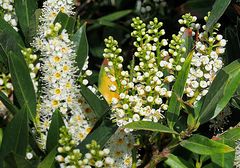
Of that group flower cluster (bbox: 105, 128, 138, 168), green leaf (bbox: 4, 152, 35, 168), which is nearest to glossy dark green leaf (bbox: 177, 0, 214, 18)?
flower cluster (bbox: 105, 128, 138, 168)

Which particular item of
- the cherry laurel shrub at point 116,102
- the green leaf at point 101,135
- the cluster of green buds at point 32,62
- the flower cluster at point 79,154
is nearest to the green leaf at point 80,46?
the cherry laurel shrub at point 116,102

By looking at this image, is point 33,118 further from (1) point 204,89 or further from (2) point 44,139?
(1) point 204,89

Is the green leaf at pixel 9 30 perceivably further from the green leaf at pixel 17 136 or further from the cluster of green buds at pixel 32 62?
the green leaf at pixel 17 136

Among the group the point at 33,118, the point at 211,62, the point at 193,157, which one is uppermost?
the point at 211,62

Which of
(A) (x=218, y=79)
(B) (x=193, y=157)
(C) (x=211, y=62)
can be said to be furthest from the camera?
(B) (x=193, y=157)

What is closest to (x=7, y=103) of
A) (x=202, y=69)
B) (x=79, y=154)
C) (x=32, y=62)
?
(x=32, y=62)

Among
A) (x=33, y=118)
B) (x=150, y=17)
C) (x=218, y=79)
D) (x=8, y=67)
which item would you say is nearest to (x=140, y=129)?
(x=218, y=79)

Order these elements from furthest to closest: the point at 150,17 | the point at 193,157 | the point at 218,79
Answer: the point at 150,17
the point at 193,157
the point at 218,79

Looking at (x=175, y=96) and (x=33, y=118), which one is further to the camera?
(x=33, y=118)
